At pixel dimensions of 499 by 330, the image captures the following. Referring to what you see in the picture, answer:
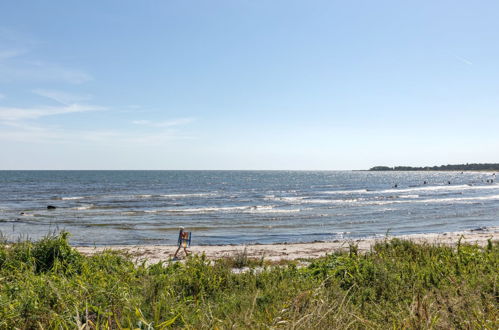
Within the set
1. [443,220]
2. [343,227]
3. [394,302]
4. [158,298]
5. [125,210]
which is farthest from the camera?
[125,210]

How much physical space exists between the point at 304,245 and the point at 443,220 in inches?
664

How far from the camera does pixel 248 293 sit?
6184 millimetres

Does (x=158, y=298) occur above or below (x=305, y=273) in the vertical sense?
above

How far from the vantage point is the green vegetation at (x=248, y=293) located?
3609mm

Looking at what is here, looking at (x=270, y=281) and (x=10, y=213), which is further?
(x=10, y=213)

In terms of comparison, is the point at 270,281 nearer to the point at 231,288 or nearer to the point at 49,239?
Result: the point at 231,288

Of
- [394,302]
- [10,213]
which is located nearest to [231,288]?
[394,302]

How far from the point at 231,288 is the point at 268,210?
33.5 meters

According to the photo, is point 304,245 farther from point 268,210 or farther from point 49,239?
point 268,210

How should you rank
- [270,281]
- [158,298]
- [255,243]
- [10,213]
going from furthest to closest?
[10,213], [255,243], [270,281], [158,298]

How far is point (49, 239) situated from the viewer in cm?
875

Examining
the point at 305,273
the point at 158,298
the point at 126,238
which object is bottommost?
the point at 126,238

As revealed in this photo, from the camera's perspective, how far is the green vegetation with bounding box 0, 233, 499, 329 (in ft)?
11.8

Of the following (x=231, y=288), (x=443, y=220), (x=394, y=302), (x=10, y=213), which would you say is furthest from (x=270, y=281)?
(x=10, y=213)
